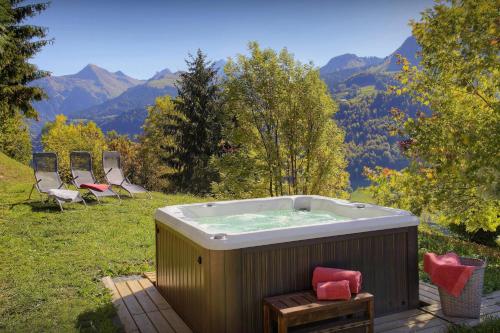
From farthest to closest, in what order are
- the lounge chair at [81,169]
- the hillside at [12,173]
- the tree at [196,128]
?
the tree at [196,128], the hillside at [12,173], the lounge chair at [81,169]

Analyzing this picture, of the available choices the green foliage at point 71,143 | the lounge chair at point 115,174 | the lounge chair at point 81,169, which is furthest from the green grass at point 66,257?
the green foliage at point 71,143

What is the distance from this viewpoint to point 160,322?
3.45 m

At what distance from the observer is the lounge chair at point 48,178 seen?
7.76 metres

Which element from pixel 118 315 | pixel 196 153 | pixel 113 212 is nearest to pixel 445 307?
pixel 118 315

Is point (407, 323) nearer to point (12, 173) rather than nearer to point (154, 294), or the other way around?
point (154, 294)

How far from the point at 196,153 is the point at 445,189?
14404 millimetres

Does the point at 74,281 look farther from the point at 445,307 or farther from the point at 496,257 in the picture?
the point at 496,257

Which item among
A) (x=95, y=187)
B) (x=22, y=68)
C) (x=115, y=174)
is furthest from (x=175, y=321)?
(x=22, y=68)

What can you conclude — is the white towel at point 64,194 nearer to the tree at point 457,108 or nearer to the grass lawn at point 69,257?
the grass lawn at point 69,257

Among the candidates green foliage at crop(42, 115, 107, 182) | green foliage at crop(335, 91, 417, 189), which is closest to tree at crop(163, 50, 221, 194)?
green foliage at crop(42, 115, 107, 182)

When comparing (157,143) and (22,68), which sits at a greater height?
(22,68)

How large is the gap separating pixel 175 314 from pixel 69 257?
7.13ft

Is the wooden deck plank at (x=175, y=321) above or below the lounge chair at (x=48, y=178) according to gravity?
below

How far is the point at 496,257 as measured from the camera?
5.57 metres
